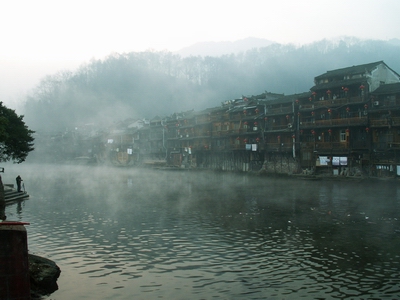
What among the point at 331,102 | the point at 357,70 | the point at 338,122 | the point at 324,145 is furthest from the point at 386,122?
the point at 324,145

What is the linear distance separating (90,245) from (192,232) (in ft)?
17.9

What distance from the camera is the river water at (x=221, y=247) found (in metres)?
12.4

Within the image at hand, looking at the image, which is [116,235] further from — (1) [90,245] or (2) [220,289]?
(2) [220,289]

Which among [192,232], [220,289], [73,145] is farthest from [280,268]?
[73,145]

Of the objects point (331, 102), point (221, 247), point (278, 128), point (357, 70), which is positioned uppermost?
point (357, 70)

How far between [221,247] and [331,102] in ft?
139

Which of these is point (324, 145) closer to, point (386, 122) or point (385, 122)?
point (385, 122)

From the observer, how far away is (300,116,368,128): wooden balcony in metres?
50.1

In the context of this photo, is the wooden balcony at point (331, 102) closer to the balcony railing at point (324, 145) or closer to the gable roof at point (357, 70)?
the gable roof at point (357, 70)

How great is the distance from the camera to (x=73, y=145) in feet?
445

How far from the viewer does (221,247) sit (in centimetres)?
1723

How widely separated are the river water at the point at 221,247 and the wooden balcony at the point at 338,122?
19.9m

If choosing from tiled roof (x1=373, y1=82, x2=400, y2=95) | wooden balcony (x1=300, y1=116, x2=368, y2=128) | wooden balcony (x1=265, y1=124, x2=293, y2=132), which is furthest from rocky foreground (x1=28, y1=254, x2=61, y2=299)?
wooden balcony (x1=265, y1=124, x2=293, y2=132)

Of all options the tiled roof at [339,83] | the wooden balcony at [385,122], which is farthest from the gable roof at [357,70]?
the wooden balcony at [385,122]
